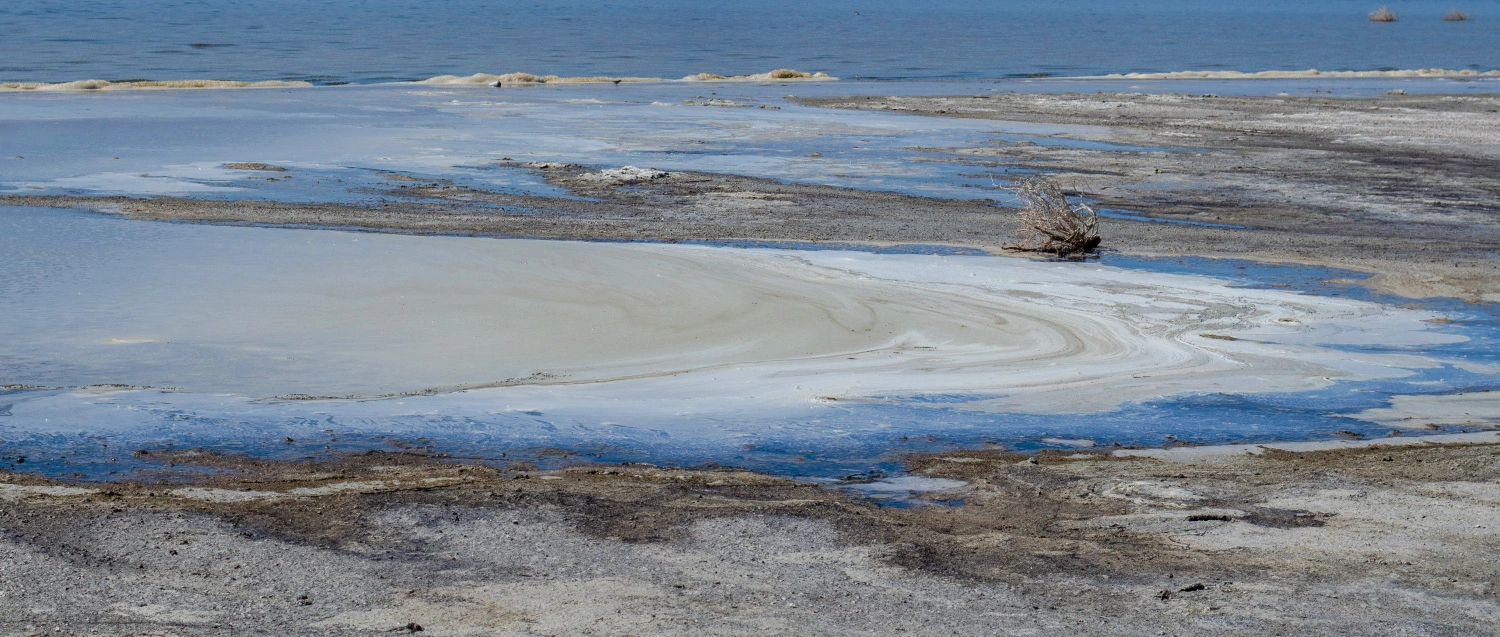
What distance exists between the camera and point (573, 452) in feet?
23.1

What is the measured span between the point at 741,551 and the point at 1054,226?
814 cm

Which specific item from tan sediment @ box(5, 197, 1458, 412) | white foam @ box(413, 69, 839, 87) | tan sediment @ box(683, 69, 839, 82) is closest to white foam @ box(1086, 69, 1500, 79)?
tan sediment @ box(683, 69, 839, 82)

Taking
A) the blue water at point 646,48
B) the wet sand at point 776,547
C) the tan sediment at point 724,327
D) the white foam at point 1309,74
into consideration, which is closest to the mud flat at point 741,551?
the wet sand at point 776,547

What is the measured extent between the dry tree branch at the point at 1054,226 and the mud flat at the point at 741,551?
613 cm

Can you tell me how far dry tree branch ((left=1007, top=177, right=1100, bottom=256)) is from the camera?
42.0 feet

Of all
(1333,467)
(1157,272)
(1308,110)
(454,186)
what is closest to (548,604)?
(1333,467)

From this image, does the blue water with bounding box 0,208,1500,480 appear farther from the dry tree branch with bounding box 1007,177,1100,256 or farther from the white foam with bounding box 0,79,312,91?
the white foam with bounding box 0,79,312,91

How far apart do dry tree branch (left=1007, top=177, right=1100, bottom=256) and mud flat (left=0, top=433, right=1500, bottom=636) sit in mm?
6130

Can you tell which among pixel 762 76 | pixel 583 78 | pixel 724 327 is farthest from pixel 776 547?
pixel 762 76

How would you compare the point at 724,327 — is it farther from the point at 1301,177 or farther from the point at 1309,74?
the point at 1309,74

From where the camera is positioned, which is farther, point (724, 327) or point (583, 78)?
point (583, 78)

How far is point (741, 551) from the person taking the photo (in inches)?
213

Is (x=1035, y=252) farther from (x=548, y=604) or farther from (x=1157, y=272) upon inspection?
(x=548, y=604)

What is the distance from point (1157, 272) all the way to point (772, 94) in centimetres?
2548
